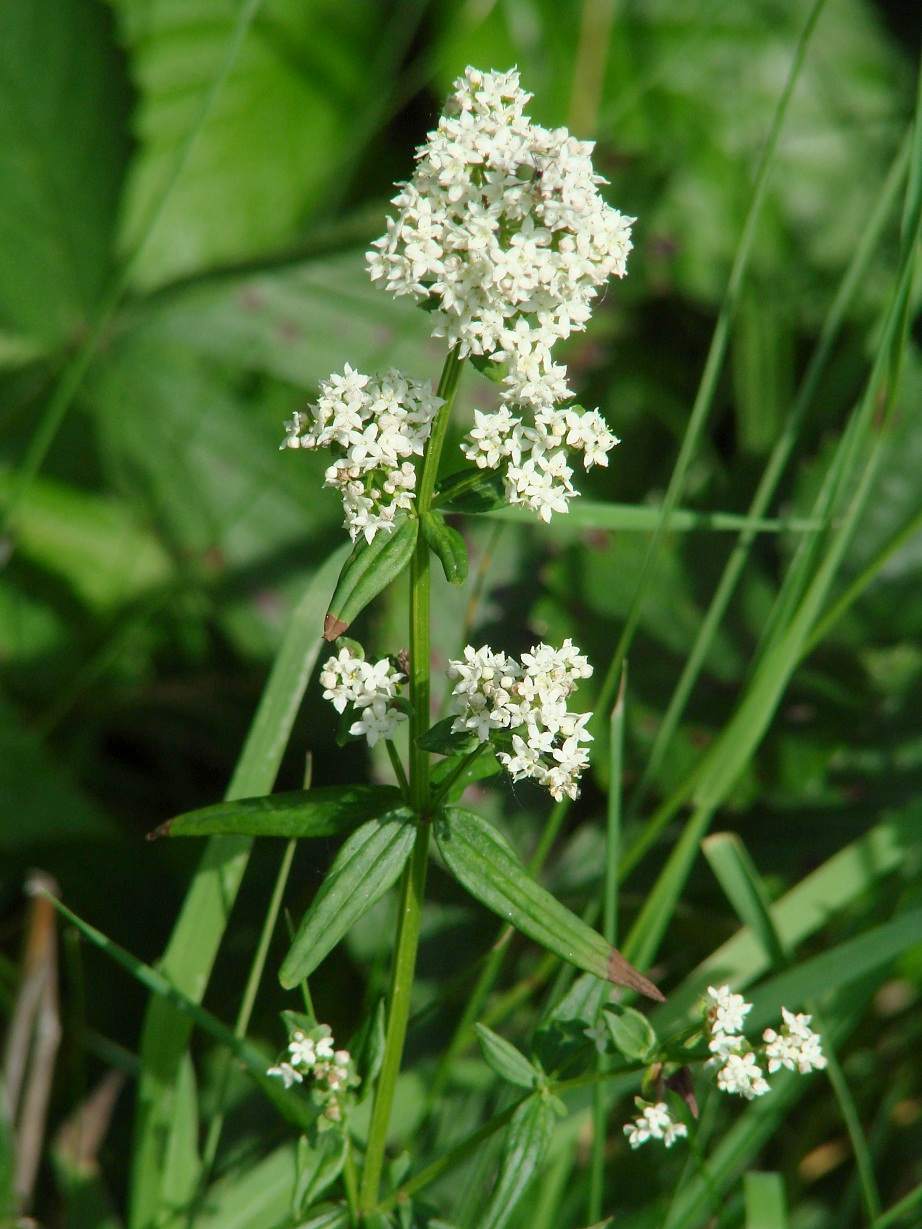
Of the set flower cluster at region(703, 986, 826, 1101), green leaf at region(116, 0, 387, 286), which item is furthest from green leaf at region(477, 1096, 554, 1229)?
green leaf at region(116, 0, 387, 286)

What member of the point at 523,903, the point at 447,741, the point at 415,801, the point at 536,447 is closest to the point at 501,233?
the point at 536,447

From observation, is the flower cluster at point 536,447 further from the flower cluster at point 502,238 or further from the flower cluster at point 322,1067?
the flower cluster at point 322,1067

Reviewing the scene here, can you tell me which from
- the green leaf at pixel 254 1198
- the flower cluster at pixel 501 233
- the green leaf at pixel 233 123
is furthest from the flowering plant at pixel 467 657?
the green leaf at pixel 233 123

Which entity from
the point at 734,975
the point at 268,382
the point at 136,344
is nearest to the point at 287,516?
the point at 268,382

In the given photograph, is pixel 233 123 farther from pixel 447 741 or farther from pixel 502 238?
pixel 447 741

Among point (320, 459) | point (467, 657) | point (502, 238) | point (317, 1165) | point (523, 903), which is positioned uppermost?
point (320, 459)
